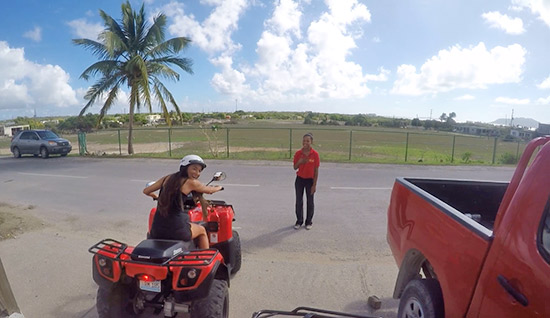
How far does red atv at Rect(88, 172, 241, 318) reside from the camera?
8.17ft

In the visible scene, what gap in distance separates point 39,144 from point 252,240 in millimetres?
17659

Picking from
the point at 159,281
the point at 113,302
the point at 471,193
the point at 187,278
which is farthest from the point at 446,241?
the point at 113,302

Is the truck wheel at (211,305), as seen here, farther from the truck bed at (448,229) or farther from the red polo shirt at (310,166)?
the red polo shirt at (310,166)

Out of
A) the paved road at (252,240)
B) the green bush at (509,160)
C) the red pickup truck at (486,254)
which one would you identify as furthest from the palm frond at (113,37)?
the green bush at (509,160)

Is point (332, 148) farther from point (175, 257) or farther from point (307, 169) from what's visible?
point (175, 257)

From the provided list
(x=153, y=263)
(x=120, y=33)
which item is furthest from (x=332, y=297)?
(x=120, y=33)

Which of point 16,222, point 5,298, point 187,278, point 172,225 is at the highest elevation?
point 172,225

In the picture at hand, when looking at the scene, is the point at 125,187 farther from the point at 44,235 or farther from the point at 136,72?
the point at 136,72

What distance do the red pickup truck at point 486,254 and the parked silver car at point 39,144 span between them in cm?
1971

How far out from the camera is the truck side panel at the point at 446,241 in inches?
77.2

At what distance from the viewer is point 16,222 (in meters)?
6.08

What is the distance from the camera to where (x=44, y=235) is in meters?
5.48

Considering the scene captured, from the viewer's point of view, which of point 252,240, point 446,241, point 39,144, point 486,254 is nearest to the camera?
point 486,254

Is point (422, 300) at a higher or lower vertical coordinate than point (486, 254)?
lower
